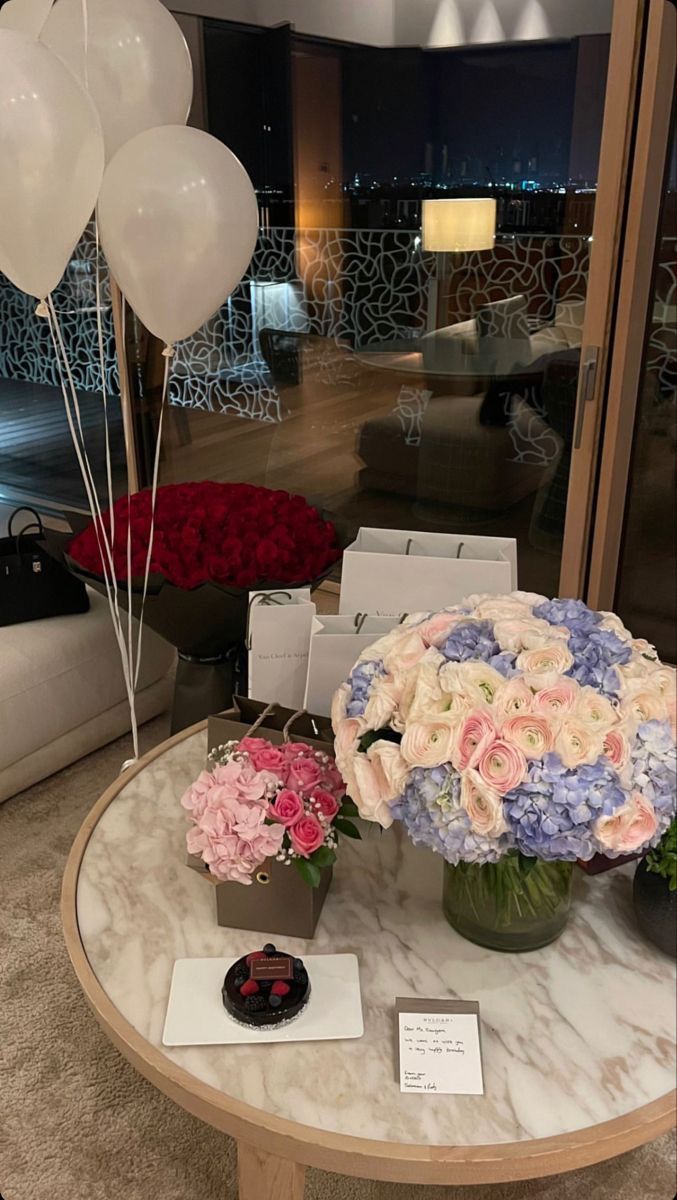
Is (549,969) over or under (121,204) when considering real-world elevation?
under

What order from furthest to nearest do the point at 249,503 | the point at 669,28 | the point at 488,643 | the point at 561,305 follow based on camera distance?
the point at 561,305 < the point at 669,28 < the point at 249,503 < the point at 488,643

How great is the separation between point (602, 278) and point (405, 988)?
208 cm

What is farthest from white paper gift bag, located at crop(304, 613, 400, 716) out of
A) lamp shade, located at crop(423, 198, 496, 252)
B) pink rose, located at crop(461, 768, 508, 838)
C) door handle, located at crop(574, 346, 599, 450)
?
lamp shade, located at crop(423, 198, 496, 252)

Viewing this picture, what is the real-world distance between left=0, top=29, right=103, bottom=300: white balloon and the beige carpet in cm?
133

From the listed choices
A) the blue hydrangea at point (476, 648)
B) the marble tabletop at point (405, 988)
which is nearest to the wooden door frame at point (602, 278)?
the marble tabletop at point (405, 988)

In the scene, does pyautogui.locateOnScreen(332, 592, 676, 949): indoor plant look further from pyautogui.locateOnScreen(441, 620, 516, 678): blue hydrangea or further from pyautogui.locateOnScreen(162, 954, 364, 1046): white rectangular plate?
pyautogui.locateOnScreen(162, 954, 364, 1046): white rectangular plate

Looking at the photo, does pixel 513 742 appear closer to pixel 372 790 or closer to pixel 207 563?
pixel 372 790

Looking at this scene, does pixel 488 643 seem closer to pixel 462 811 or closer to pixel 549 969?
pixel 462 811

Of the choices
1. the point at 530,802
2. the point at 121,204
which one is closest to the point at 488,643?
the point at 530,802

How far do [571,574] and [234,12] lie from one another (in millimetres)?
2147

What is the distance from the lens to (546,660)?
103 centimetres

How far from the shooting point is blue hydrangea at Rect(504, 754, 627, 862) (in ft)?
3.17

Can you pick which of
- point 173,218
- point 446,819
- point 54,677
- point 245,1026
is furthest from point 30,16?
point 245,1026

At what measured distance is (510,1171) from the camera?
961mm
